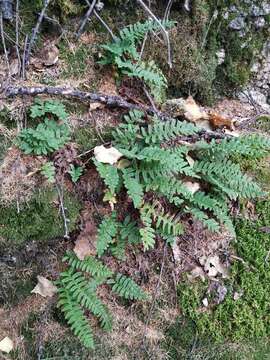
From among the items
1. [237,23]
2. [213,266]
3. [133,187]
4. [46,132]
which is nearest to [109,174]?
[133,187]

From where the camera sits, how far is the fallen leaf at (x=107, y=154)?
377 centimetres

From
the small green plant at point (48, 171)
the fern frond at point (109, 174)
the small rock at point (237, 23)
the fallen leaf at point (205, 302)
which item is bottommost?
the fallen leaf at point (205, 302)

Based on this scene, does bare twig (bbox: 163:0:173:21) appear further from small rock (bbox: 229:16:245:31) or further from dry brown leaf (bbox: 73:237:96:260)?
dry brown leaf (bbox: 73:237:96:260)

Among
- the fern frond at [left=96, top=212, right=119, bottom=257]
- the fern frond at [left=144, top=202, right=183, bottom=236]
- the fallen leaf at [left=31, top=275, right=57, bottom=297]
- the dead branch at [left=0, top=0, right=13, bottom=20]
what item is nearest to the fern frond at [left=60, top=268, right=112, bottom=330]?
the fallen leaf at [left=31, top=275, right=57, bottom=297]

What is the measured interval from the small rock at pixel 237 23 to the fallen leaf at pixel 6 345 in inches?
148

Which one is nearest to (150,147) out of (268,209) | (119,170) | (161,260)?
(119,170)

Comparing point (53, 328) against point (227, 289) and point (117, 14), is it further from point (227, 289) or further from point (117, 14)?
point (117, 14)

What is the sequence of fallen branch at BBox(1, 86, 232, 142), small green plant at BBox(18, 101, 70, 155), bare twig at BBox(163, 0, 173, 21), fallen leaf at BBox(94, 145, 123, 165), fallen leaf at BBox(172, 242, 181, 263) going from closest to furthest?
small green plant at BBox(18, 101, 70, 155), fallen leaf at BBox(94, 145, 123, 165), fallen branch at BBox(1, 86, 232, 142), fallen leaf at BBox(172, 242, 181, 263), bare twig at BBox(163, 0, 173, 21)

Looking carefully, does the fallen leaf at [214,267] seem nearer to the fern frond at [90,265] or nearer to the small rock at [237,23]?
the fern frond at [90,265]

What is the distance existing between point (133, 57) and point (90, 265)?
1.98m

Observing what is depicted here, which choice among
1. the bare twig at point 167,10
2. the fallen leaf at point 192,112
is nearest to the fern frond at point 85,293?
the fallen leaf at point 192,112

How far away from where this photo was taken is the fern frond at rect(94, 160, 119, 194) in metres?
3.60

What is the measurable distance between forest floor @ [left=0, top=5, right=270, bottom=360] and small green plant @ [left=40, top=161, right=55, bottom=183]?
100mm

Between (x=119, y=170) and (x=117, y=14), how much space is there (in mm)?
1680
